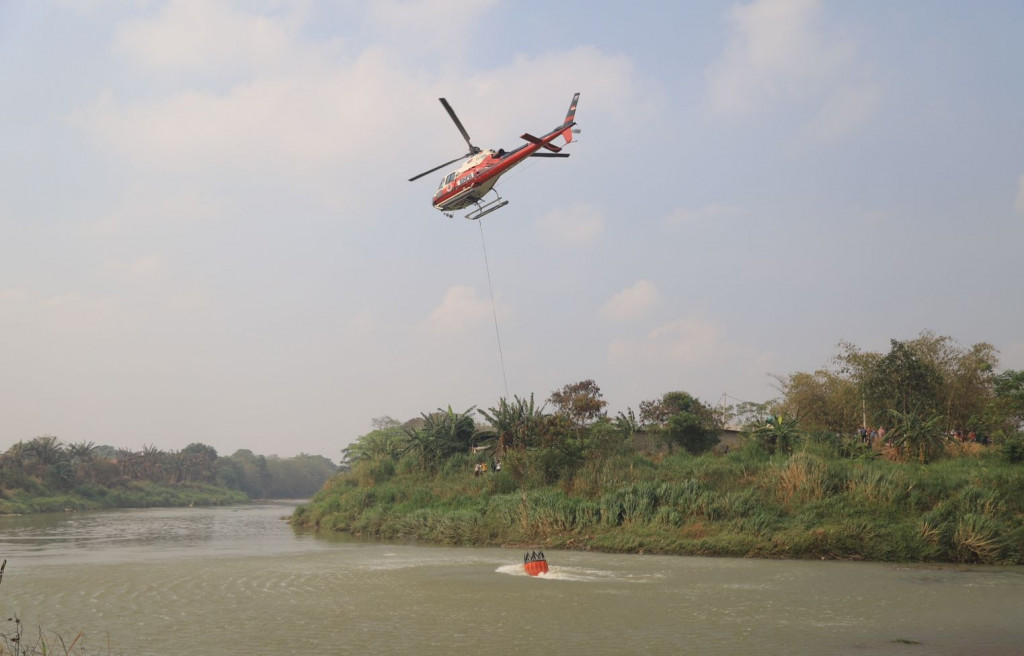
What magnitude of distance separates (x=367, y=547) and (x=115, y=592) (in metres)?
12.8

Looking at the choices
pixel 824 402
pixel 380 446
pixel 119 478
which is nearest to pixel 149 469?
pixel 119 478

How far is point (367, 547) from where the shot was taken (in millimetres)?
28047

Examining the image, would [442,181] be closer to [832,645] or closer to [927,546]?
[927,546]

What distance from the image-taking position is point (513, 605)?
547 inches

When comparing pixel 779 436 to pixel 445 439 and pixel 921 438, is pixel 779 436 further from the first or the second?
pixel 445 439

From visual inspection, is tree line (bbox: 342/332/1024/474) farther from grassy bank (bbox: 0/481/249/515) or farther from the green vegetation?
grassy bank (bbox: 0/481/249/515)

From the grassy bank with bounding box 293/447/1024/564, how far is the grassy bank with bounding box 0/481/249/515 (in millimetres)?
43691

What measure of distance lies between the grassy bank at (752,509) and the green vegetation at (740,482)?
0.16ft

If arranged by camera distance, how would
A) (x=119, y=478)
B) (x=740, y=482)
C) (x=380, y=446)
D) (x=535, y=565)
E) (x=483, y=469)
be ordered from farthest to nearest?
(x=119, y=478) → (x=380, y=446) → (x=483, y=469) → (x=740, y=482) → (x=535, y=565)

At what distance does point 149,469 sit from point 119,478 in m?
7.27

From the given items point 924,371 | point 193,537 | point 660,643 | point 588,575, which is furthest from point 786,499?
point 193,537

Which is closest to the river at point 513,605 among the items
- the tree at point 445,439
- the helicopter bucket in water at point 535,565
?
→ the helicopter bucket in water at point 535,565

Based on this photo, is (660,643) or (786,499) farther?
(786,499)

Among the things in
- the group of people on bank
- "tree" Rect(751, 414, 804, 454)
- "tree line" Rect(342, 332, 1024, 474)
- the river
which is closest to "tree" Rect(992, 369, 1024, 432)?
"tree line" Rect(342, 332, 1024, 474)
